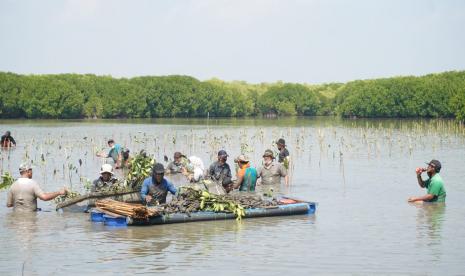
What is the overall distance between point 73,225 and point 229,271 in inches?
203

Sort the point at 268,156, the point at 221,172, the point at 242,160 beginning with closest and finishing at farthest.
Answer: the point at 221,172
the point at 242,160
the point at 268,156

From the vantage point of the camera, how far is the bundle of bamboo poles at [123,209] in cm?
1560

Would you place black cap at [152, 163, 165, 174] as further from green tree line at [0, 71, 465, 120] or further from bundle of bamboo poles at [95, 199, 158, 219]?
green tree line at [0, 71, 465, 120]

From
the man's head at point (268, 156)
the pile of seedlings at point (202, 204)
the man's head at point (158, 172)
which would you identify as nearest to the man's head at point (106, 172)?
the man's head at point (158, 172)

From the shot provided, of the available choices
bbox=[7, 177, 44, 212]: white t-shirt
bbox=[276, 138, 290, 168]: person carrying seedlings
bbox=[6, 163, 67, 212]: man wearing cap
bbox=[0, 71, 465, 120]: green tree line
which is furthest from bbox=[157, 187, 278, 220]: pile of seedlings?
bbox=[0, 71, 465, 120]: green tree line

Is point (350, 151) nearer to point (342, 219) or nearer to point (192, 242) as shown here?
point (342, 219)

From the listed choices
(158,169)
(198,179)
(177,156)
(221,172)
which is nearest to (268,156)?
(221,172)

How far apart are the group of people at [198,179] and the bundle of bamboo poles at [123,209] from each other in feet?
2.58

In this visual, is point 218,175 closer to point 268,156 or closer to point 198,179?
point 268,156

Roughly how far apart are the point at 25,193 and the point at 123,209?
2.60 meters

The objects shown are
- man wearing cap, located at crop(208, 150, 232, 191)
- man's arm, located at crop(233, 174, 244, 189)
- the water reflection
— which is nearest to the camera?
the water reflection

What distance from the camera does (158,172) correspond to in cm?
1659

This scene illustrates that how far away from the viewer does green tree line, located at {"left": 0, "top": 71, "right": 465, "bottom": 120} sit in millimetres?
105500

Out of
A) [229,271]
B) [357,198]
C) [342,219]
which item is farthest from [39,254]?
[357,198]
